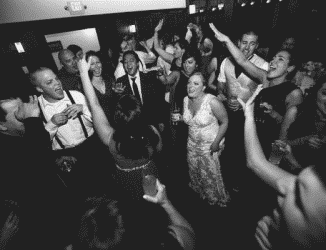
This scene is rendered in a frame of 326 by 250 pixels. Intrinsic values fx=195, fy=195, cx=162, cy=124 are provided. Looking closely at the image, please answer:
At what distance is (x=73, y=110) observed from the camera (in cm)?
237

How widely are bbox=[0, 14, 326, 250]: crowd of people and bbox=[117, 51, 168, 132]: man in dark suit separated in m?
0.02

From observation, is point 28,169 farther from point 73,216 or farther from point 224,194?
point 224,194

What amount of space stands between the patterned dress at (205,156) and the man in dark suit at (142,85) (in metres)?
1.00

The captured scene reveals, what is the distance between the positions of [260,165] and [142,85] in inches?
105

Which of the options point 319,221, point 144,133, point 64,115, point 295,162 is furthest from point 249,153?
point 64,115

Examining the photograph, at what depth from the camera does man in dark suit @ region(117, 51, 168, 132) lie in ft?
11.2

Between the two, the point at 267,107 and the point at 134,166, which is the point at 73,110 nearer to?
the point at 134,166

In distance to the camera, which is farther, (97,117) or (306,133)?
(306,133)

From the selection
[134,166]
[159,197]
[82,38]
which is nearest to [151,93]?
[134,166]

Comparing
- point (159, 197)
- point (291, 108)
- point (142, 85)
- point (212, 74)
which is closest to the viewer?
point (159, 197)

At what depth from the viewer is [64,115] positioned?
89.3 inches

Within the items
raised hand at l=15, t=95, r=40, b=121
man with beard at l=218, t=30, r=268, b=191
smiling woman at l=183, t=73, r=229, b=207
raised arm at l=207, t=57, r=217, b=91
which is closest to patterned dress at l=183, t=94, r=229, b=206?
smiling woman at l=183, t=73, r=229, b=207

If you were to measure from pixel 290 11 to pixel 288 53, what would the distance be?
8217 mm

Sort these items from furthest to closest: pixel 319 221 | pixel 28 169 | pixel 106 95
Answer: pixel 106 95
pixel 28 169
pixel 319 221
